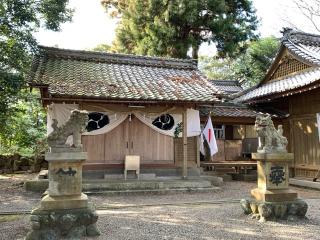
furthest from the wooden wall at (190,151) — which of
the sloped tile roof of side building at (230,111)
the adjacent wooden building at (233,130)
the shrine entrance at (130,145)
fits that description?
the adjacent wooden building at (233,130)

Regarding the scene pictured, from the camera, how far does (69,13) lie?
1564 cm

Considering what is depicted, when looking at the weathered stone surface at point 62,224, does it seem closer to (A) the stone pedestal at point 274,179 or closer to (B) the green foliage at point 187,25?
(A) the stone pedestal at point 274,179

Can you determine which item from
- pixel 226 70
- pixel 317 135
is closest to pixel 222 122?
pixel 317 135

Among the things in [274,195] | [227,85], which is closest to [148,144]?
[274,195]

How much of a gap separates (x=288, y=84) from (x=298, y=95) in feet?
2.00

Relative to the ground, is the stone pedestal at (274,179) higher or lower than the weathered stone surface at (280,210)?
higher

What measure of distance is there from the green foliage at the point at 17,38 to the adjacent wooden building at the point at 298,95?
9.73 metres

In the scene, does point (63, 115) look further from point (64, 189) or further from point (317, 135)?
point (317, 135)

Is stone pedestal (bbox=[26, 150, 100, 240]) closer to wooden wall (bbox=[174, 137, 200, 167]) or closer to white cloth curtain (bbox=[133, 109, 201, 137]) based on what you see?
white cloth curtain (bbox=[133, 109, 201, 137])

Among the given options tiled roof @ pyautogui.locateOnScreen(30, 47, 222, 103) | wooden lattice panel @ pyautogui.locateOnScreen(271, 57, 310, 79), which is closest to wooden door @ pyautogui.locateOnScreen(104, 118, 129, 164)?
tiled roof @ pyautogui.locateOnScreen(30, 47, 222, 103)

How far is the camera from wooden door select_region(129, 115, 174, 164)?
1338 cm

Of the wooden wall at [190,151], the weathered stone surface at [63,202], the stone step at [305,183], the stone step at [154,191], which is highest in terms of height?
the wooden wall at [190,151]

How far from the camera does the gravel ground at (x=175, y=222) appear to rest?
21.1ft

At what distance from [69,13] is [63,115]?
569 cm
